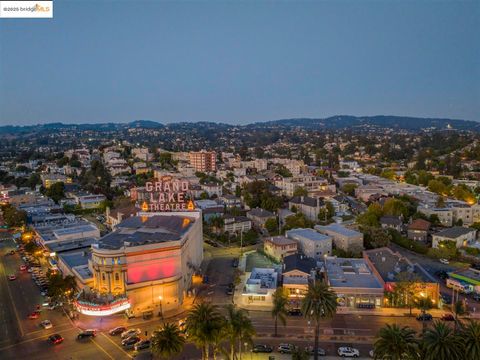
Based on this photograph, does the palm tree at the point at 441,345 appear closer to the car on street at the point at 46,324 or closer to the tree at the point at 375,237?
the tree at the point at 375,237

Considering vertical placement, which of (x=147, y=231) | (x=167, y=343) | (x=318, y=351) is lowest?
(x=318, y=351)

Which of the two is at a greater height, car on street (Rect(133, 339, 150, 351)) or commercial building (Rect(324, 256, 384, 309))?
commercial building (Rect(324, 256, 384, 309))

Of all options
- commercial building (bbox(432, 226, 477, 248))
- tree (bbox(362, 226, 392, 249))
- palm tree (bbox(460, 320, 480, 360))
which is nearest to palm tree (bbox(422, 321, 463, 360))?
palm tree (bbox(460, 320, 480, 360))

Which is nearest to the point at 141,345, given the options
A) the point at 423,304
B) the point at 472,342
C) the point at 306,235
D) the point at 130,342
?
the point at 130,342

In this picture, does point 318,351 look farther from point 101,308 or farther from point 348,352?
point 101,308

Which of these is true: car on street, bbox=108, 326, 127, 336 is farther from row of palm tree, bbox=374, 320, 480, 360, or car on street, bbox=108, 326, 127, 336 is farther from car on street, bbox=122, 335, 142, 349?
row of palm tree, bbox=374, 320, 480, 360
